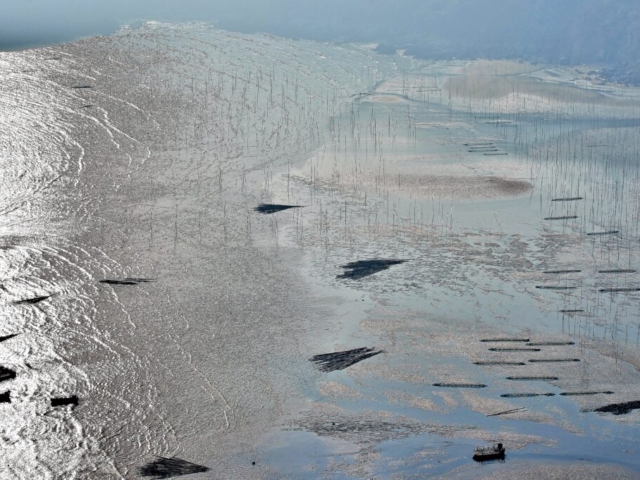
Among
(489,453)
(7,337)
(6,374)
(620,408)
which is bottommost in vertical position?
(489,453)

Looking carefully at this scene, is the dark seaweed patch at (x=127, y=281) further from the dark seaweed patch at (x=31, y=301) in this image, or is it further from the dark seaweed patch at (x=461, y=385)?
the dark seaweed patch at (x=461, y=385)

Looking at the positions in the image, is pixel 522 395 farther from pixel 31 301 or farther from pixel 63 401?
pixel 31 301

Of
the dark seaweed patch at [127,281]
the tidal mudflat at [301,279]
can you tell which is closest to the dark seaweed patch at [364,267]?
the tidal mudflat at [301,279]

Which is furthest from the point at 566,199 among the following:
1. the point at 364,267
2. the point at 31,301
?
the point at 31,301

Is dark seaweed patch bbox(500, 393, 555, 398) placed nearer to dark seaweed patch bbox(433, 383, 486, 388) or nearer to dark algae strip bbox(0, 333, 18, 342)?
dark seaweed patch bbox(433, 383, 486, 388)

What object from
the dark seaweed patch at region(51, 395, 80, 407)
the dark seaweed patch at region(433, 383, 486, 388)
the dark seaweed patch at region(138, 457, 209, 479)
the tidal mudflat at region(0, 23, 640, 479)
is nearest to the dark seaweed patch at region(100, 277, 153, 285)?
the tidal mudflat at region(0, 23, 640, 479)
